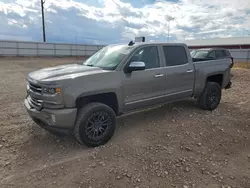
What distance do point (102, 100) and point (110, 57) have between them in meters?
1.01

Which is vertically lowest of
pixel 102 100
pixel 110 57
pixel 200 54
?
pixel 102 100

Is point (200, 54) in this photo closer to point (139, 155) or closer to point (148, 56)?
point (148, 56)

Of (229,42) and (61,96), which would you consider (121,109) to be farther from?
(229,42)

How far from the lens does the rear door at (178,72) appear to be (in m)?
4.60

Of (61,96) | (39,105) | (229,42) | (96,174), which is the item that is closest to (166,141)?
(96,174)

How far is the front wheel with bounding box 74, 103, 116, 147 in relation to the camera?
3.38m

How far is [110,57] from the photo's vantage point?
13.9 ft

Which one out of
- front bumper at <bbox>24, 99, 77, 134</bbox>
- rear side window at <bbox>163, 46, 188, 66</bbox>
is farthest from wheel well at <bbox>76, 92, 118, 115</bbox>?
rear side window at <bbox>163, 46, 188, 66</bbox>

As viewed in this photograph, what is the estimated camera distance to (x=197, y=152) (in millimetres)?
3541

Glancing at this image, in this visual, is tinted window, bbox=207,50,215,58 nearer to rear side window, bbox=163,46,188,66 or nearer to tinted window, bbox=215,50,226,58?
tinted window, bbox=215,50,226,58

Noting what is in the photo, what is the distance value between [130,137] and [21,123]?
99.3 inches

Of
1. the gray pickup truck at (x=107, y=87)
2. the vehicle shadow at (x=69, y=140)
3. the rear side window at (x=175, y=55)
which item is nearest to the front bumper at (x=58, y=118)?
the gray pickup truck at (x=107, y=87)

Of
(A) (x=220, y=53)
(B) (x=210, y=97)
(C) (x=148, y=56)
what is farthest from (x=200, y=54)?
(C) (x=148, y=56)

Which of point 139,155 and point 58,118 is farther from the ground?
point 58,118
